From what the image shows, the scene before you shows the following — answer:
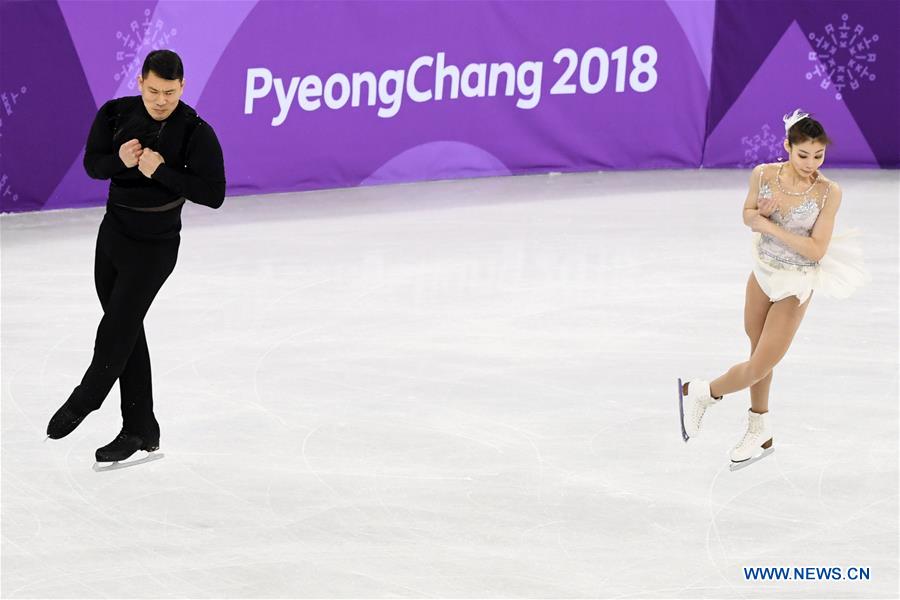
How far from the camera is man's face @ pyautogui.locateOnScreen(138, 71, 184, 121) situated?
5.15 meters

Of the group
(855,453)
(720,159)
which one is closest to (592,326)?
(855,453)

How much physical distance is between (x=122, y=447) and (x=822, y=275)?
286 centimetres

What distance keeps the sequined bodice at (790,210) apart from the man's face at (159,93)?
2.24m

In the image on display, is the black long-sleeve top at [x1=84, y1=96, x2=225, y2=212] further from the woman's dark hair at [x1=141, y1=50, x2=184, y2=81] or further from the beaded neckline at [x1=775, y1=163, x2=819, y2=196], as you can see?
the beaded neckline at [x1=775, y1=163, x2=819, y2=196]

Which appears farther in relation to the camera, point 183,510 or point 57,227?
point 57,227

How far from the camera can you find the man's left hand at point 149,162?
5.11m

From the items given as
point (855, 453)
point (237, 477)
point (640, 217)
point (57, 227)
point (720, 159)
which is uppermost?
point (237, 477)

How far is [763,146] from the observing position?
12891 millimetres

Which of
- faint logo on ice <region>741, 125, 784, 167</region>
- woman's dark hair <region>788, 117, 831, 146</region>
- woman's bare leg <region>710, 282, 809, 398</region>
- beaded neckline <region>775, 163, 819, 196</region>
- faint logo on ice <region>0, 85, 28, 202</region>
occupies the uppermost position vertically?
woman's dark hair <region>788, 117, 831, 146</region>

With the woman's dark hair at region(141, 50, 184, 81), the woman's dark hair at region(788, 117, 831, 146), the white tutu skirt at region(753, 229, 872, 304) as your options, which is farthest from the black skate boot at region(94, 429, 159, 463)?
the woman's dark hair at region(788, 117, 831, 146)

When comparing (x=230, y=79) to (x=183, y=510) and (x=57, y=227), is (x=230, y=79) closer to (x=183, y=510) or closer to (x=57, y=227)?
(x=57, y=227)

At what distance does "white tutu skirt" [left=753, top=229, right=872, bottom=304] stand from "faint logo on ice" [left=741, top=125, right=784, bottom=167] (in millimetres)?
7530

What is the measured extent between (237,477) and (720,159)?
845 centimetres

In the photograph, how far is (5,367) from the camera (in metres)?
6.97
